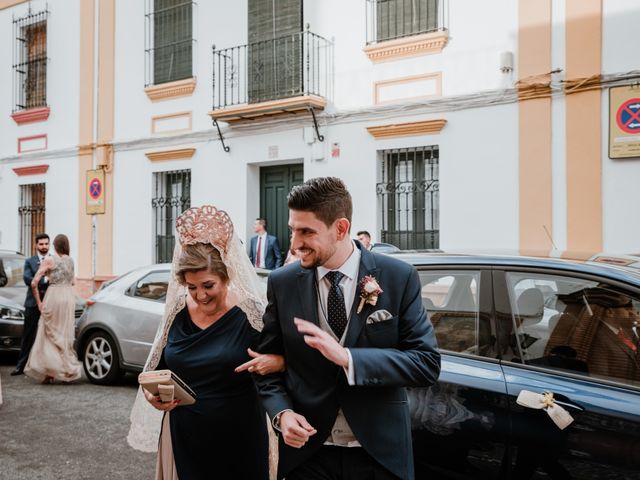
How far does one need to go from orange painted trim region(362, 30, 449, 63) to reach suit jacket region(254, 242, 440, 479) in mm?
9134

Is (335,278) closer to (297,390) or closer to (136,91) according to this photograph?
(297,390)

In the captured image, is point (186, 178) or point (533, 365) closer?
point (533, 365)

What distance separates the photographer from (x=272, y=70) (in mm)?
12680

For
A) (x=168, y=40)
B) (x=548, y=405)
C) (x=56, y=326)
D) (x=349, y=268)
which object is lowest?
(x=56, y=326)

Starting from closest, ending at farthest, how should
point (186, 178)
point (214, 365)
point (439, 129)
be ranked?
point (214, 365) < point (439, 129) < point (186, 178)

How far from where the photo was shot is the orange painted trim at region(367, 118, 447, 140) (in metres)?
11.0

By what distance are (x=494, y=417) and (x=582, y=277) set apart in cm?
85

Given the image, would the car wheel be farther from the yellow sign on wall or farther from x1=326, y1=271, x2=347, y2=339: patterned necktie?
the yellow sign on wall

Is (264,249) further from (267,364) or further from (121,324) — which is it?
(267,364)

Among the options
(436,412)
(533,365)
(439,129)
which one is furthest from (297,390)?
(439,129)

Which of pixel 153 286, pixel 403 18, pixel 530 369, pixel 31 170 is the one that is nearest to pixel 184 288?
pixel 530 369

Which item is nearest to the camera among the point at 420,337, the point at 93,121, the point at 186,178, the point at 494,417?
the point at 420,337

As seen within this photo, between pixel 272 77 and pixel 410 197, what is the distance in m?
3.61

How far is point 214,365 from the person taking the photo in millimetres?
3109
